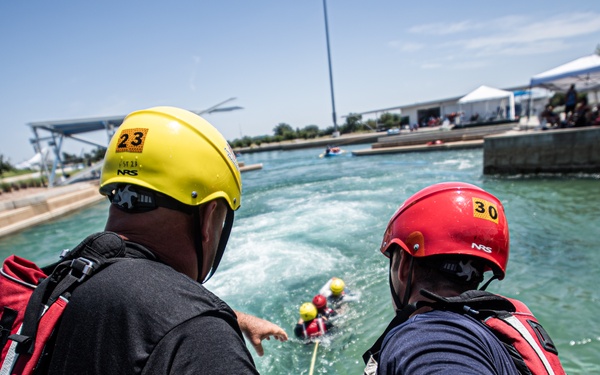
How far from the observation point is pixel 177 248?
4.29ft

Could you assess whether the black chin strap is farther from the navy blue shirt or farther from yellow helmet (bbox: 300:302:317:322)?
yellow helmet (bbox: 300:302:317:322)

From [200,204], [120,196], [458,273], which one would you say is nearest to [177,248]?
[200,204]

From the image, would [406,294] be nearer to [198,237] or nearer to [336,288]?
[198,237]

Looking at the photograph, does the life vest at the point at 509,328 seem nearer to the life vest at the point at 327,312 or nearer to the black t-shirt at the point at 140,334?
the black t-shirt at the point at 140,334

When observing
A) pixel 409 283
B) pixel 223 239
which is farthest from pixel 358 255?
pixel 223 239

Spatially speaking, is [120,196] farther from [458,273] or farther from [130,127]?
[458,273]

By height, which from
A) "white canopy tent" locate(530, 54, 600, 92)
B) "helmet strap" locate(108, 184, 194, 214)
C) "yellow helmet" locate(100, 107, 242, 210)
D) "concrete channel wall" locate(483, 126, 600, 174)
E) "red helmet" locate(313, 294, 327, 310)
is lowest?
"red helmet" locate(313, 294, 327, 310)

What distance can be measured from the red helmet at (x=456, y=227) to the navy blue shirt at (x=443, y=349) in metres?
0.39

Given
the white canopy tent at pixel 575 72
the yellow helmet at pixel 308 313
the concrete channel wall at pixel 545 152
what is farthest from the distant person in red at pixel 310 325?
the white canopy tent at pixel 575 72

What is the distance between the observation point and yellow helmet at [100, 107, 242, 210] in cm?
133

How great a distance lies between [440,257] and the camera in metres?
1.58

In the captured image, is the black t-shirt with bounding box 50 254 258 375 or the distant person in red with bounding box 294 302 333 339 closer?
the black t-shirt with bounding box 50 254 258 375

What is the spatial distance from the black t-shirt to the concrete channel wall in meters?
16.8

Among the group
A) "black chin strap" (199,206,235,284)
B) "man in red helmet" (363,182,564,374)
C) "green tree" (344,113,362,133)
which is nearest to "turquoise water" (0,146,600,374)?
"man in red helmet" (363,182,564,374)
